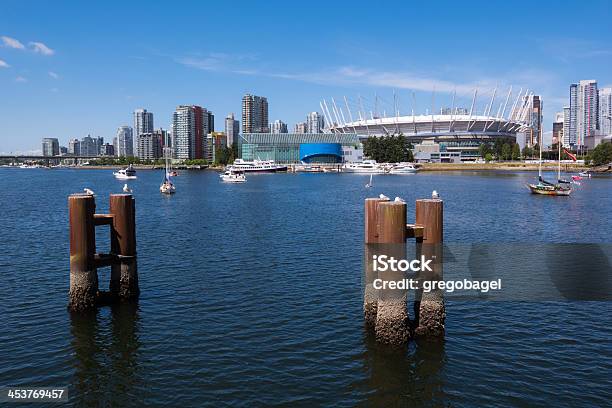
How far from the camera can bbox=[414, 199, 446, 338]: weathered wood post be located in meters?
14.6

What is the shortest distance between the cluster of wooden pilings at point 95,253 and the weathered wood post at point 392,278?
8729 mm

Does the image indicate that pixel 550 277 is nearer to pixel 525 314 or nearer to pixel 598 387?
pixel 525 314

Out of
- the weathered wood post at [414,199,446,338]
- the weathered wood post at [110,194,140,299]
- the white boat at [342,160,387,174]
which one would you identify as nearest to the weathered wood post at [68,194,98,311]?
the weathered wood post at [110,194,140,299]

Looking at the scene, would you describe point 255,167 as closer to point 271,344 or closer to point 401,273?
point 271,344

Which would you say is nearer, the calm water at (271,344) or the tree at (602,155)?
the calm water at (271,344)

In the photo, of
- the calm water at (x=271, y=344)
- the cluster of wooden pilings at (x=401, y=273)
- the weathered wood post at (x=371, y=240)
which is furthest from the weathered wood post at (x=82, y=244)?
the cluster of wooden pilings at (x=401, y=273)

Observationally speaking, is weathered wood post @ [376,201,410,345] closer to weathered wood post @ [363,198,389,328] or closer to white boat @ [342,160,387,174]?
weathered wood post @ [363,198,389,328]

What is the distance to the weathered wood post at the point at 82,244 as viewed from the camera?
54.1 ft

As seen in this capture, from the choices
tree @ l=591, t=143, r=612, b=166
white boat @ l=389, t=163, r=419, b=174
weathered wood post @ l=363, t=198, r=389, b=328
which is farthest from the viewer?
white boat @ l=389, t=163, r=419, b=174

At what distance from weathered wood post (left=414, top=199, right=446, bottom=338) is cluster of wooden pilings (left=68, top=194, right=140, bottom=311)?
9533mm

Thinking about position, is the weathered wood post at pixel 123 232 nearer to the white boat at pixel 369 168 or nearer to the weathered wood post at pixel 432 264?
the weathered wood post at pixel 432 264

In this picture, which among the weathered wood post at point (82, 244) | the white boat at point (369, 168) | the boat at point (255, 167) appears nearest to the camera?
the weathered wood post at point (82, 244)

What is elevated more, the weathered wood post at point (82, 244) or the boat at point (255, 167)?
the boat at point (255, 167)

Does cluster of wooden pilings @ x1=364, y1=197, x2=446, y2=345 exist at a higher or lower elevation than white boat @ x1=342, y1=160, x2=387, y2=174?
lower
